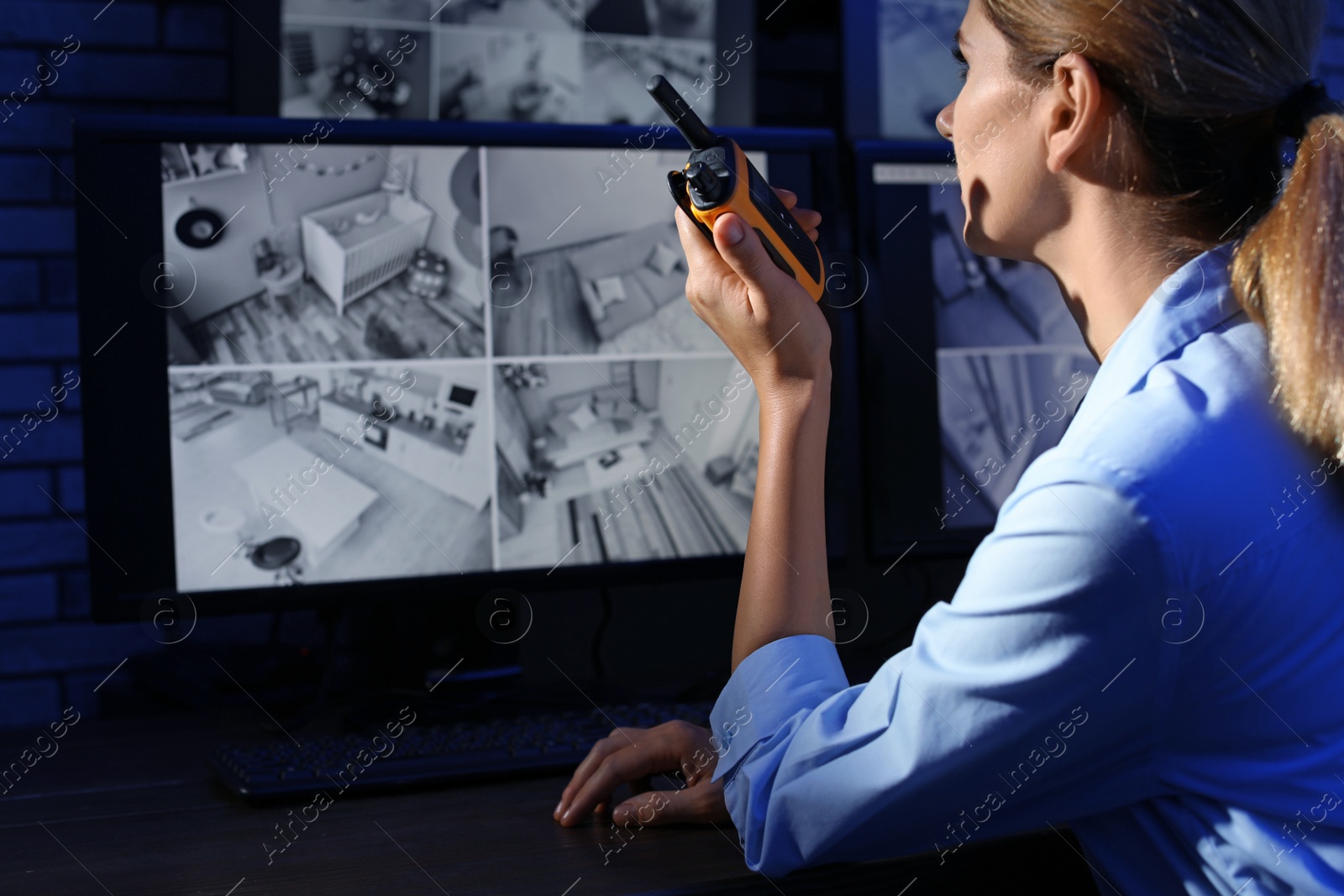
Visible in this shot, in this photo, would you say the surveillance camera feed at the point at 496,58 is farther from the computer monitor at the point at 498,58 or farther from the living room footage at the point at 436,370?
the living room footage at the point at 436,370

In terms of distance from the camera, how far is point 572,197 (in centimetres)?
109

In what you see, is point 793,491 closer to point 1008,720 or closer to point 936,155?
point 1008,720

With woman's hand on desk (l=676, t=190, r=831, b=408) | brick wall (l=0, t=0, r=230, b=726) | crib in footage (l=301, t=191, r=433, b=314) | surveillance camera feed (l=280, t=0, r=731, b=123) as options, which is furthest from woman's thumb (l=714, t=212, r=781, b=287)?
brick wall (l=0, t=0, r=230, b=726)

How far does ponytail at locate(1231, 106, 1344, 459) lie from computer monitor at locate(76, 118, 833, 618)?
1.85 ft

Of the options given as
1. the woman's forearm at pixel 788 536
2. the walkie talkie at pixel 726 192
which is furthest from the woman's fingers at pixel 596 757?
the walkie talkie at pixel 726 192

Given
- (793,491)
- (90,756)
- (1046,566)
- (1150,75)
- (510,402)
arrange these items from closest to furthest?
1. (1046,566)
2. (1150,75)
3. (793,491)
4. (90,756)
5. (510,402)

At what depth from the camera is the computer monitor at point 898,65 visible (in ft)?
4.40

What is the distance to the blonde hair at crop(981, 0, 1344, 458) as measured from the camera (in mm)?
587

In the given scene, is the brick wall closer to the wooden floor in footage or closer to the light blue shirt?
the wooden floor in footage

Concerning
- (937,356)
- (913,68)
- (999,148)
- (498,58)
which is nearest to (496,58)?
(498,58)

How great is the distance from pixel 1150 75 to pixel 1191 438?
0.78 feet

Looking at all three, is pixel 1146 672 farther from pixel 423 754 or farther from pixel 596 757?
pixel 423 754

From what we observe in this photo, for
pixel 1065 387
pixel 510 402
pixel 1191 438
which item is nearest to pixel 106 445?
pixel 510 402

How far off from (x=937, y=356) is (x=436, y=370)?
55 cm
